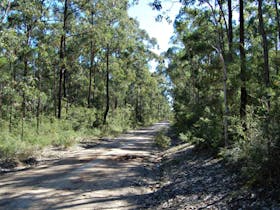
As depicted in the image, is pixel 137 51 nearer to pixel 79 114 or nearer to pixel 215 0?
pixel 79 114

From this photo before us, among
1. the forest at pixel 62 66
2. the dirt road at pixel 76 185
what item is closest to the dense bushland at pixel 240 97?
the dirt road at pixel 76 185

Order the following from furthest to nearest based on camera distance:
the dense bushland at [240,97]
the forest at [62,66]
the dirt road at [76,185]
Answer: the forest at [62,66], the dirt road at [76,185], the dense bushland at [240,97]

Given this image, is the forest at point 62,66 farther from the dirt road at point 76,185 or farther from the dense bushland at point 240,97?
the dense bushland at point 240,97

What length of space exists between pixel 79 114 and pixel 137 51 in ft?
90.6

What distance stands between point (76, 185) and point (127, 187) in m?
1.56

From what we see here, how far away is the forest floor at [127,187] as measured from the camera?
7.90m

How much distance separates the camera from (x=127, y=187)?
10.9m

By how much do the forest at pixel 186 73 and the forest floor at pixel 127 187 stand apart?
63 cm

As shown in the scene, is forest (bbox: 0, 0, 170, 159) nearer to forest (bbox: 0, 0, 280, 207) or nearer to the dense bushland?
forest (bbox: 0, 0, 280, 207)

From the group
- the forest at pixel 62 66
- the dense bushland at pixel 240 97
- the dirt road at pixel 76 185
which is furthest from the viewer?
the forest at pixel 62 66

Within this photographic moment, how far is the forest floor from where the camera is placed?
311 inches

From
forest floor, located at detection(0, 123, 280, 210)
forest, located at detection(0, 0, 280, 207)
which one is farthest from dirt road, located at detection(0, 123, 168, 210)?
forest, located at detection(0, 0, 280, 207)

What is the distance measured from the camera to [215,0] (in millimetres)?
16719

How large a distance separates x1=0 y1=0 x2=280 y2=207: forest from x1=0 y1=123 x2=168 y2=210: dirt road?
2755mm
